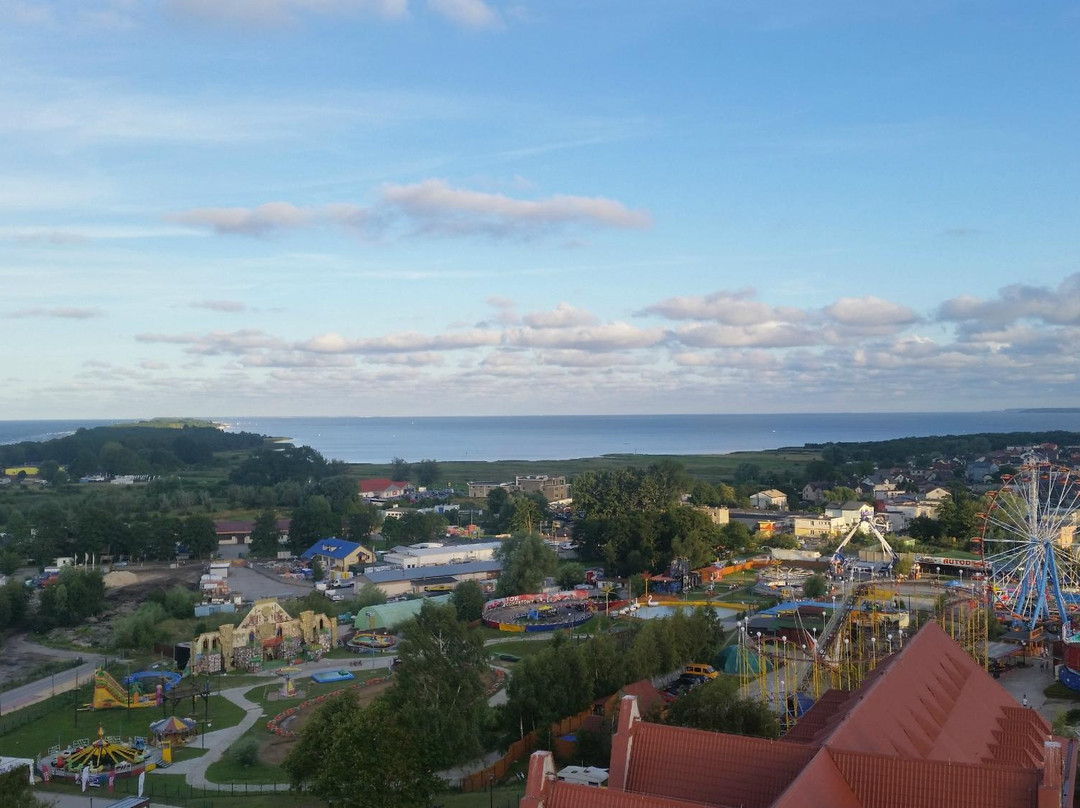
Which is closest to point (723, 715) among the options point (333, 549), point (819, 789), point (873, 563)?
point (819, 789)

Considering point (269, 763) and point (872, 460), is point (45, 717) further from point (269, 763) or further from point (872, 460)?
point (872, 460)

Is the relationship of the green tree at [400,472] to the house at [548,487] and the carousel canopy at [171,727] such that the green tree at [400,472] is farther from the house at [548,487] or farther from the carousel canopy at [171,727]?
the carousel canopy at [171,727]

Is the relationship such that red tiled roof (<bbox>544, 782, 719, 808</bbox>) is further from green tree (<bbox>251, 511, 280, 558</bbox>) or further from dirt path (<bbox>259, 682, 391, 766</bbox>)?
green tree (<bbox>251, 511, 280, 558</bbox>)

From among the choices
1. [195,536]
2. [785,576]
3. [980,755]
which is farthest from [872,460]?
[980,755]

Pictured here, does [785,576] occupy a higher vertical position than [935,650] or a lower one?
lower

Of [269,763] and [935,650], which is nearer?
[935,650]

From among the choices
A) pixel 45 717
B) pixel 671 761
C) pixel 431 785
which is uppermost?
pixel 671 761
